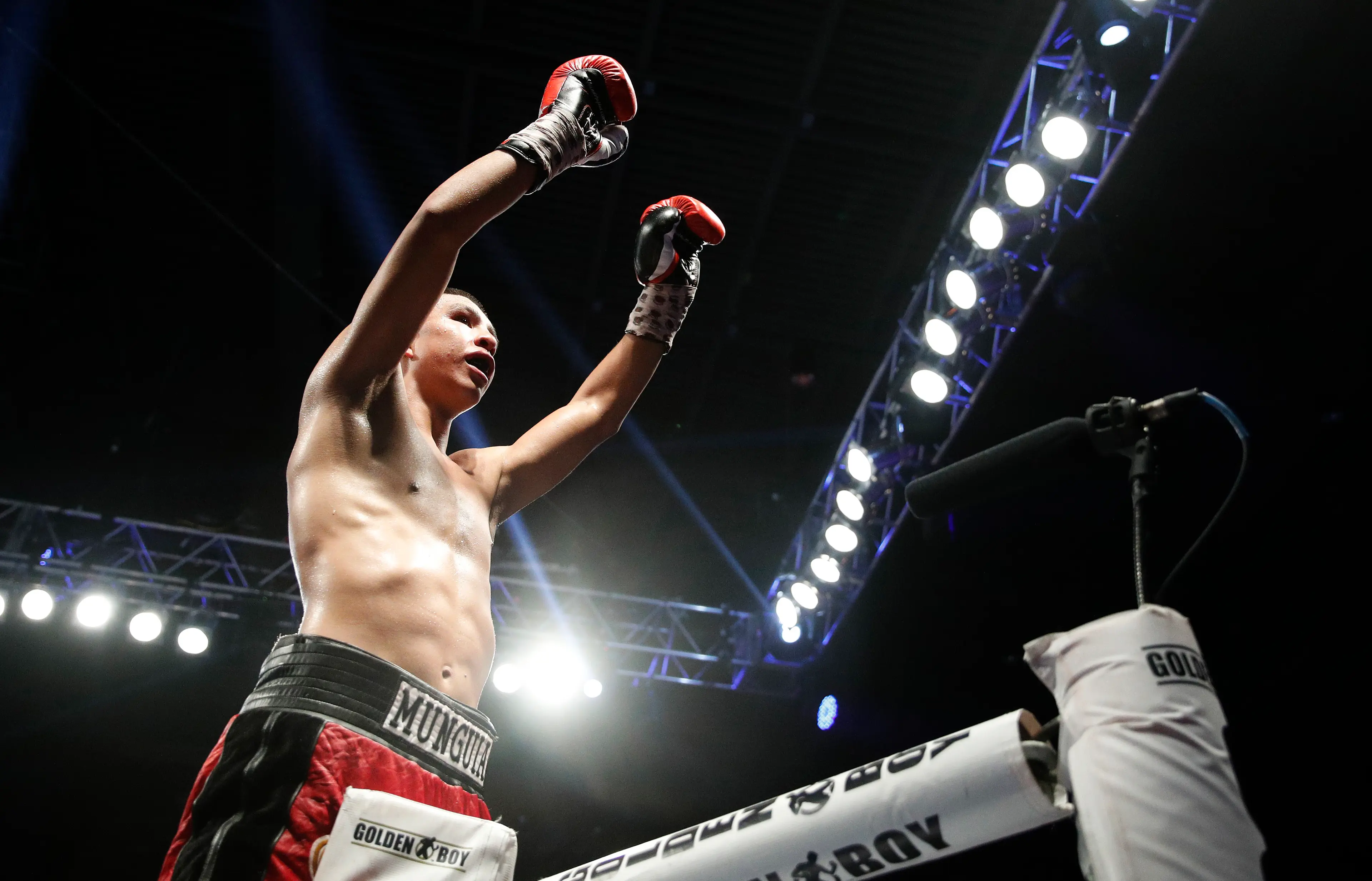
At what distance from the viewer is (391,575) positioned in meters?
1.66

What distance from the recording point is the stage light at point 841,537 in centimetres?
653

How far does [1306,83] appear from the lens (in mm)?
3410

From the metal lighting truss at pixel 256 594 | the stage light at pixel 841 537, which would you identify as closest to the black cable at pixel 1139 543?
the stage light at pixel 841 537

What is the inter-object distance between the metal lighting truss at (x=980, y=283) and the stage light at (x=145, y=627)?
5204 millimetres

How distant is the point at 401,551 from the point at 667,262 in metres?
1.12

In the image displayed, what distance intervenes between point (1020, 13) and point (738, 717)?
6817 millimetres

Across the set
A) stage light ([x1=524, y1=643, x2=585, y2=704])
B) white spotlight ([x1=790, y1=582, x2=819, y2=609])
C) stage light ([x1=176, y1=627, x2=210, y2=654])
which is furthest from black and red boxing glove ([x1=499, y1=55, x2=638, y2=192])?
stage light ([x1=176, y1=627, x2=210, y2=654])

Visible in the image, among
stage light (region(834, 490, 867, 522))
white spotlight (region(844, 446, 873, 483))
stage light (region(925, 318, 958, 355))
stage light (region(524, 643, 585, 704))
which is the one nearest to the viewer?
stage light (region(925, 318, 958, 355))

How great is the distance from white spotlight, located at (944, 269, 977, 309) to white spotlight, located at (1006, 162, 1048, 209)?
52 cm

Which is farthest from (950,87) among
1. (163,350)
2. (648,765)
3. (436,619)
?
(648,765)

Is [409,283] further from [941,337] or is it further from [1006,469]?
[941,337]

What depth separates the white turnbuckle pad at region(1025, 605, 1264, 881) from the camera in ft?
2.91

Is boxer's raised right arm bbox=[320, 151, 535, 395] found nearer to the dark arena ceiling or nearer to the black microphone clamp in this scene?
the black microphone clamp

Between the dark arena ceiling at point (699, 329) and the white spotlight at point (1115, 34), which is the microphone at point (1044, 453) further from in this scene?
the white spotlight at point (1115, 34)
